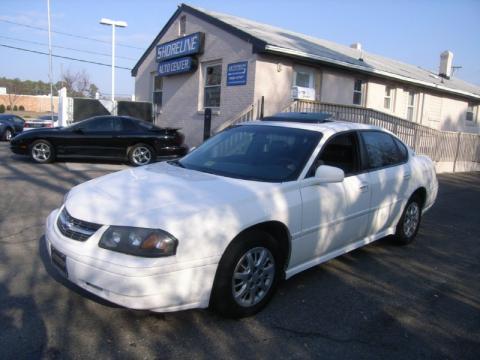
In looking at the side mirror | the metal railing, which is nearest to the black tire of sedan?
the side mirror

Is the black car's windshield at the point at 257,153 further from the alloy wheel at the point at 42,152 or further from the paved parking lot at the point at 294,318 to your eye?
the alloy wheel at the point at 42,152

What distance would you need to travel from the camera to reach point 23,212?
620 cm

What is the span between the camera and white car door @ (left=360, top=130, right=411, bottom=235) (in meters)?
4.78

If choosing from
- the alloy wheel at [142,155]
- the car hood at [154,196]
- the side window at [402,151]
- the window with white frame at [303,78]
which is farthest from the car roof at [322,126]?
the window with white frame at [303,78]

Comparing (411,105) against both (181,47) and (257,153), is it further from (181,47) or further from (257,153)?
(257,153)

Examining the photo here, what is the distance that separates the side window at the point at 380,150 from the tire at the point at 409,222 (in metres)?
0.63

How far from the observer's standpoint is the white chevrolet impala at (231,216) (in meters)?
2.94

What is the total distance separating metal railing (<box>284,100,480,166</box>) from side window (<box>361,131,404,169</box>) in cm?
577

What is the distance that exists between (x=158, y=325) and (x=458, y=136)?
1513 cm

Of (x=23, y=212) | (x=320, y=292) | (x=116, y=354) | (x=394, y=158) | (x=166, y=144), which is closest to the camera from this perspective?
(x=116, y=354)

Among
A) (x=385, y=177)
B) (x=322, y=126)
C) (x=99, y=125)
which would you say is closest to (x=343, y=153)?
(x=322, y=126)

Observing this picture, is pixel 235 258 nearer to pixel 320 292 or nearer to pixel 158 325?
pixel 158 325

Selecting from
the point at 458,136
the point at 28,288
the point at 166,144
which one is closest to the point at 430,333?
the point at 28,288

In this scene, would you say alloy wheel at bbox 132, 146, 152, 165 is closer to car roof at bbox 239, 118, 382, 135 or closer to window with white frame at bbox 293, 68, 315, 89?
window with white frame at bbox 293, 68, 315, 89
